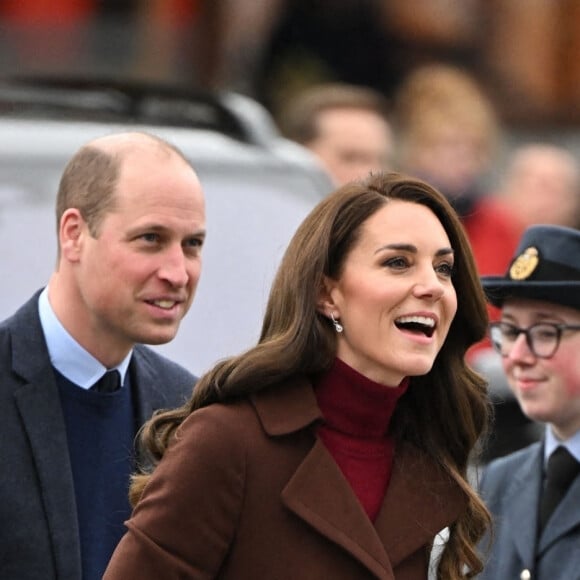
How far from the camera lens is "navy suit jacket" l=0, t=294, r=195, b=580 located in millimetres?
4723

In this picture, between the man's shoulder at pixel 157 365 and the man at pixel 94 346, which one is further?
the man's shoulder at pixel 157 365

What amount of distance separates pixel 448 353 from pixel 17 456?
1048mm

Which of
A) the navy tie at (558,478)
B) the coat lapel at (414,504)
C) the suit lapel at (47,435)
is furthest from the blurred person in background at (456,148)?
the coat lapel at (414,504)

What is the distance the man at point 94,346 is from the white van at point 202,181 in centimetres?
119

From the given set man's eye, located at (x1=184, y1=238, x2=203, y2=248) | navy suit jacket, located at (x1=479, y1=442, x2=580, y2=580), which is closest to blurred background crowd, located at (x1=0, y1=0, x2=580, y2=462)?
navy suit jacket, located at (x1=479, y1=442, x2=580, y2=580)

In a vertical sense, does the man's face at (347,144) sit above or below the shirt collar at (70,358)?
above

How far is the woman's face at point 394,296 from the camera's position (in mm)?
4238

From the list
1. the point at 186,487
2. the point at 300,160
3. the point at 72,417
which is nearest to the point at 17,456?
the point at 72,417

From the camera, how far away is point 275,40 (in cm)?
1152

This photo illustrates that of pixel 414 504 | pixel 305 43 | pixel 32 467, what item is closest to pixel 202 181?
pixel 32 467

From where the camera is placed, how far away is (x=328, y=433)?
434 cm

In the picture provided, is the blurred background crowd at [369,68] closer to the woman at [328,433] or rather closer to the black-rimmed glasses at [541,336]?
the black-rimmed glasses at [541,336]

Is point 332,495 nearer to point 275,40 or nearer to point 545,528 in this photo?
point 545,528

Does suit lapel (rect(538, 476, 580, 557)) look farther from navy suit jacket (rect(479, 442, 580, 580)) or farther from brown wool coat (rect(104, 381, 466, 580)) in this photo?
brown wool coat (rect(104, 381, 466, 580))
